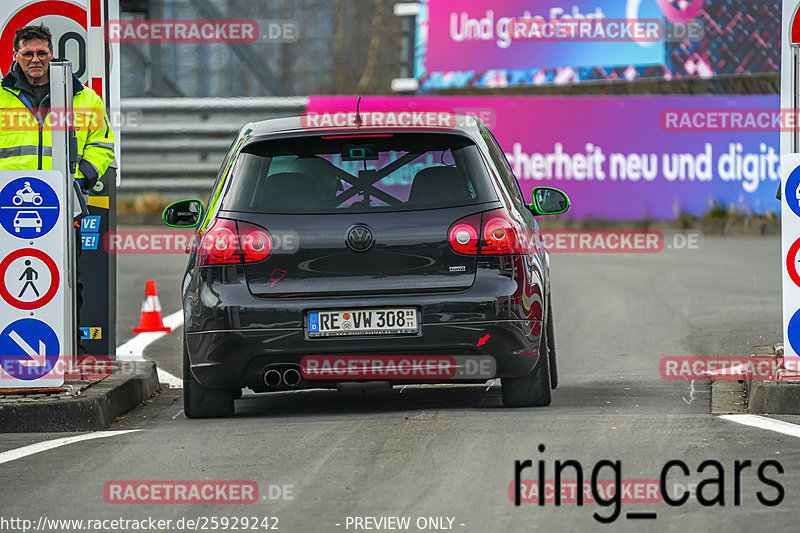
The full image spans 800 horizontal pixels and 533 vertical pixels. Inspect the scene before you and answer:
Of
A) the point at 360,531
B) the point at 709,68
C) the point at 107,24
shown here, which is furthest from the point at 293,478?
the point at 709,68

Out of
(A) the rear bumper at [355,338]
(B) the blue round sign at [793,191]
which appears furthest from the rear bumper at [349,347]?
(B) the blue round sign at [793,191]

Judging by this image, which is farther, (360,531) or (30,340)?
(30,340)

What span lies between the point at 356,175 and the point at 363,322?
0.77 m

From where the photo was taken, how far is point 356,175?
8.34 meters

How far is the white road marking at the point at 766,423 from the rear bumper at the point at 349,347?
1.05m

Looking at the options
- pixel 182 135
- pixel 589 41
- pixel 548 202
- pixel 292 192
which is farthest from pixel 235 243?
pixel 589 41

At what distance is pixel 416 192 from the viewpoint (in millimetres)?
8258

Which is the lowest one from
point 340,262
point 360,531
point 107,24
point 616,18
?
point 360,531

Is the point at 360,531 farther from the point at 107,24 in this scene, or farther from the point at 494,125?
the point at 494,125

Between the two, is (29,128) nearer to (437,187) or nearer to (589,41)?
(437,187)

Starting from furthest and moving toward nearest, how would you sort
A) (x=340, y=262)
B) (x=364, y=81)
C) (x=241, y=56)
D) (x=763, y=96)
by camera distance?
1. (x=364, y=81)
2. (x=241, y=56)
3. (x=763, y=96)
4. (x=340, y=262)

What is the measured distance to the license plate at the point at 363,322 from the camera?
8.08m

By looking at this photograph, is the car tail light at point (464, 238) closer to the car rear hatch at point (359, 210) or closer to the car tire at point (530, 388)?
the car rear hatch at point (359, 210)

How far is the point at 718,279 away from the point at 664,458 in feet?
34.5
